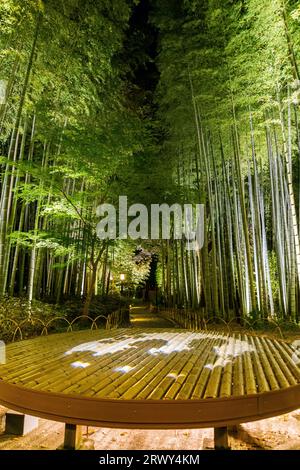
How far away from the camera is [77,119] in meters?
6.93

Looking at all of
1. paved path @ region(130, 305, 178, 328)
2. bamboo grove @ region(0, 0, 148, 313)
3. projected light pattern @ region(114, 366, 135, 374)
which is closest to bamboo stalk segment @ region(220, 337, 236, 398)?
projected light pattern @ region(114, 366, 135, 374)

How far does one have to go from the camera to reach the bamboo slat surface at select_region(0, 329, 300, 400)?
1652 millimetres

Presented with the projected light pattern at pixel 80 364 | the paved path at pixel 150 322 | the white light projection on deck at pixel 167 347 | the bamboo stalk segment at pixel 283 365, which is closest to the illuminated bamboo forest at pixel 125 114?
the paved path at pixel 150 322

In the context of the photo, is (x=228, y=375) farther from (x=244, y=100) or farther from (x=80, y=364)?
(x=244, y=100)

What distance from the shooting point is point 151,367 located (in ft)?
6.95

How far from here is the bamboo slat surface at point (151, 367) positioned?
5.42ft

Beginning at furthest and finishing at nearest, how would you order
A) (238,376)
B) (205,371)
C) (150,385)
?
(205,371) < (238,376) < (150,385)

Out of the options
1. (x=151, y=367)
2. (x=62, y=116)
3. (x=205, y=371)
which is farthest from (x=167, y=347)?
(x=62, y=116)

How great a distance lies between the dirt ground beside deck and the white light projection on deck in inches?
17.0

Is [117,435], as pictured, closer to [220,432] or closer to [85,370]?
[85,370]

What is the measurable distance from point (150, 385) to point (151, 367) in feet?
1.34

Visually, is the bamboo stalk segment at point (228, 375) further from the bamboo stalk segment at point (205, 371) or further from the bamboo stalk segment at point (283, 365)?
the bamboo stalk segment at point (283, 365)

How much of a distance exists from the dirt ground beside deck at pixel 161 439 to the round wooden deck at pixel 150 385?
42 centimetres
